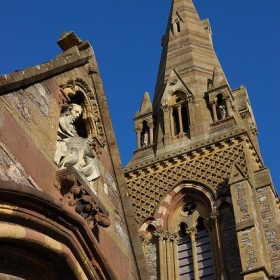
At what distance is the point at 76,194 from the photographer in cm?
650

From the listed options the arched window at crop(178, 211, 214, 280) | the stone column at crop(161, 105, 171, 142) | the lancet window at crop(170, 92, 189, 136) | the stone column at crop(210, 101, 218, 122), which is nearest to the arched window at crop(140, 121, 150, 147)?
the stone column at crop(161, 105, 171, 142)

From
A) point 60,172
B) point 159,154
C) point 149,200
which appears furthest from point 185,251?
point 60,172

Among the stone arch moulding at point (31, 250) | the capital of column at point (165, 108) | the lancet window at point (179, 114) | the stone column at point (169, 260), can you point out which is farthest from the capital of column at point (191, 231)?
the stone arch moulding at point (31, 250)

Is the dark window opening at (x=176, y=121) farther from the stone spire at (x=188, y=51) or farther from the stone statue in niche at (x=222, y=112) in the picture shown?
the stone statue in niche at (x=222, y=112)

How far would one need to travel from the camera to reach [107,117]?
8.70 meters

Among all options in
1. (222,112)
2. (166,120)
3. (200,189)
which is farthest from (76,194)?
(166,120)

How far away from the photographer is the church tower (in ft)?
60.8

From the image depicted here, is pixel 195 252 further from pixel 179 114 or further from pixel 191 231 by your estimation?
pixel 179 114

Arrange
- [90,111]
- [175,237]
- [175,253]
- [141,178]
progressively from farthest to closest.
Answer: [141,178], [175,237], [175,253], [90,111]

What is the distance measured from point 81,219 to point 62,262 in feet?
1.58

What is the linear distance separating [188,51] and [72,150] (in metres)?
23.8

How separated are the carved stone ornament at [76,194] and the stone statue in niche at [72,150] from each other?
359 millimetres

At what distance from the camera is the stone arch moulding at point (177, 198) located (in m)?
20.8

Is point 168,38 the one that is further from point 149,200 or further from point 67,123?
point 67,123
